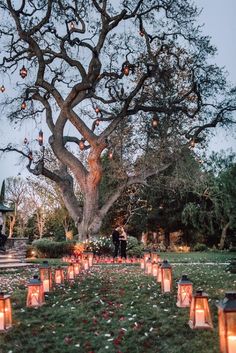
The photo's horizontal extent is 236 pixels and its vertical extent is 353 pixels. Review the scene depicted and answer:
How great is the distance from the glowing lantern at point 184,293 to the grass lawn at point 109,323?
0.12 metres

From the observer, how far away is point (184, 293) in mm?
5988

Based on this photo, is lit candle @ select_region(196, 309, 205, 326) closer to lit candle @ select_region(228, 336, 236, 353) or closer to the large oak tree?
lit candle @ select_region(228, 336, 236, 353)

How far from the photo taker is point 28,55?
19.2m

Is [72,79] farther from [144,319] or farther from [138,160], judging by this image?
[144,319]

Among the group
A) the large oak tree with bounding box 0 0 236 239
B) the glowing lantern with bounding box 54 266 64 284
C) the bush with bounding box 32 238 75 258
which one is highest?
the large oak tree with bounding box 0 0 236 239

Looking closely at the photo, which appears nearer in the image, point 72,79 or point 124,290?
point 124,290

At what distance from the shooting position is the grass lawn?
187 inches

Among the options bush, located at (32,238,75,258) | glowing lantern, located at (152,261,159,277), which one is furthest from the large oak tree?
glowing lantern, located at (152,261,159,277)

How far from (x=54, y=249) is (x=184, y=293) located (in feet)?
47.9

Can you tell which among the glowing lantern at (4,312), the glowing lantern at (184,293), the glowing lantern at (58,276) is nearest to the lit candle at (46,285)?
the glowing lantern at (58,276)

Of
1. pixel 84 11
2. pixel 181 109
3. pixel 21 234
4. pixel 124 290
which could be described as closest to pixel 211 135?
pixel 181 109

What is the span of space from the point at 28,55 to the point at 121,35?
14.1ft

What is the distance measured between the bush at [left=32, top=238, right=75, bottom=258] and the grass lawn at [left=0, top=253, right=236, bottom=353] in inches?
459

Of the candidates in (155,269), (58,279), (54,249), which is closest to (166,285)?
(155,269)
